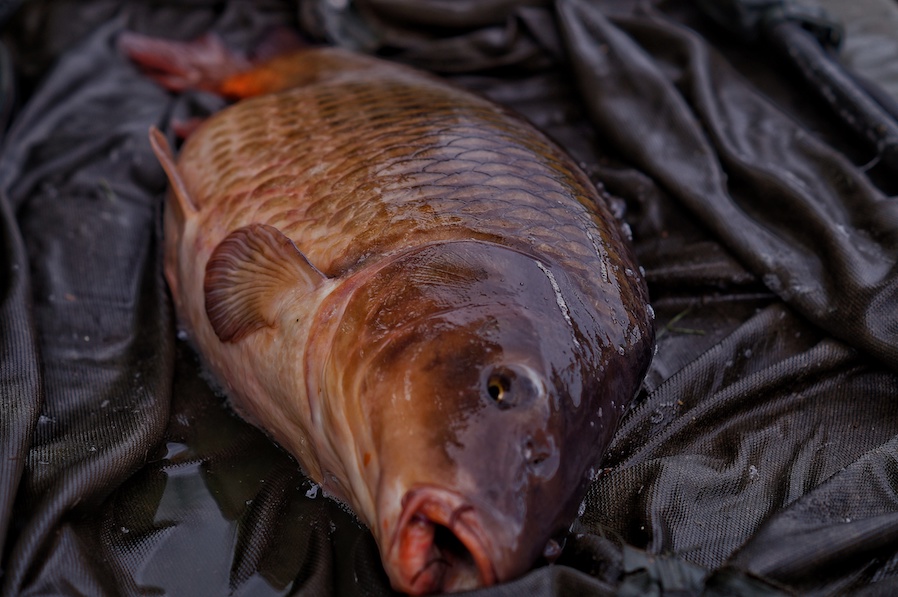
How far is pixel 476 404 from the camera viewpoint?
147 centimetres

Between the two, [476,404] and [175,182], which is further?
[175,182]

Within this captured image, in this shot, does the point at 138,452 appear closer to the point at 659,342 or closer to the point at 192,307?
the point at 192,307

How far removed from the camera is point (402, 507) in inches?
56.1

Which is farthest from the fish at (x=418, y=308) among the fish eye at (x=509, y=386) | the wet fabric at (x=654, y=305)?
the wet fabric at (x=654, y=305)

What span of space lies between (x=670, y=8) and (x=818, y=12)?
593mm

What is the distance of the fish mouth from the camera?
1.38 meters

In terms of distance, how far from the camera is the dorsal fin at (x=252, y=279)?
1.84 m

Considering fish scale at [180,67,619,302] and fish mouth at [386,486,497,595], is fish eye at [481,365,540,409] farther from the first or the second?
fish scale at [180,67,619,302]

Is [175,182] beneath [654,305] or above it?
above

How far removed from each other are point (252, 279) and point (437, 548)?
784mm

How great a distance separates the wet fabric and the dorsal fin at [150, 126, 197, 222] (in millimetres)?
242

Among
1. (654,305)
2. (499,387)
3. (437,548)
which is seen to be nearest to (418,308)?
(499,387)

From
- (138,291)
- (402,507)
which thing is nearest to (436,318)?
(402,507)

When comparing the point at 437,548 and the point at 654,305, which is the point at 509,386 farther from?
the point at 654,305
